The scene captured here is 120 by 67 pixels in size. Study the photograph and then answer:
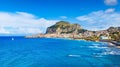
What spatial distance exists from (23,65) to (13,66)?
387 cm

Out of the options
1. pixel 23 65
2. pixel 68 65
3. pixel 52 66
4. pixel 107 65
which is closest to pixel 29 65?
pixel 23 65

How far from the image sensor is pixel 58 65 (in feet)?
229

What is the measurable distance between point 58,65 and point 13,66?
15.9 meters

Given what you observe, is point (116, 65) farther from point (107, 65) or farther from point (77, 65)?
point (77, 65)

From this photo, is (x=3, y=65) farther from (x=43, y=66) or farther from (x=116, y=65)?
(x=116, y=65)

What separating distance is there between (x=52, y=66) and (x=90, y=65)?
45.1ft

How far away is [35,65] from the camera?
7175cm

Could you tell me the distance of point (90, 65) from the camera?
7025 cm

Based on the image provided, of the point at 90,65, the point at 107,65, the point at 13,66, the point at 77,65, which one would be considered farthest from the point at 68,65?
the point at 13,66

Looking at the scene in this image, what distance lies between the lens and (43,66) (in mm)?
69438

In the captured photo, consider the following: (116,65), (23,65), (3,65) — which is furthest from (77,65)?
(3,65)

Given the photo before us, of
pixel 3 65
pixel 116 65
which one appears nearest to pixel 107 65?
pixel 116 65

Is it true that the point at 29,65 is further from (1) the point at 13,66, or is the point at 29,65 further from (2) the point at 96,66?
(2) the point at 96,66

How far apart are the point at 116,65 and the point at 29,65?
31652 millimetres
